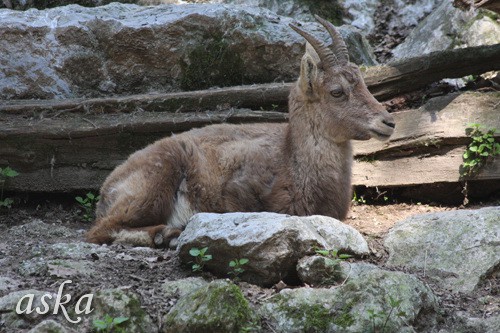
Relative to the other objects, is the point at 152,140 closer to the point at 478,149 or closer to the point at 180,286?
the point at 180,286

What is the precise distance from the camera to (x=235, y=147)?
292 inches

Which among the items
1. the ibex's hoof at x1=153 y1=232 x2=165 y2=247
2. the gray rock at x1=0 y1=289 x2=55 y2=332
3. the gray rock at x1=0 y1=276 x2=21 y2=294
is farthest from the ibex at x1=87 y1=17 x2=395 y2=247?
the gray rock at x1=0 y1=289 x2=55 y2=332

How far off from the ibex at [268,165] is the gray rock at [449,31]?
3.32m

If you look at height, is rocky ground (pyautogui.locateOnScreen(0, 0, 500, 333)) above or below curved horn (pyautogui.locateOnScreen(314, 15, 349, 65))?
below

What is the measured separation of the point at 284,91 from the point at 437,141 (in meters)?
1.84

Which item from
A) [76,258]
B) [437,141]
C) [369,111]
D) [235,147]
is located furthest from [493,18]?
[76,258]

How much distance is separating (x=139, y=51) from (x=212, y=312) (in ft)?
16.8

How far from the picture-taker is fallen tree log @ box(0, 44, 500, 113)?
26.7 feet

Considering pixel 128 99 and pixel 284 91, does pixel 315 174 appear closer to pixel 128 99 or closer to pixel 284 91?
pixel 284 91

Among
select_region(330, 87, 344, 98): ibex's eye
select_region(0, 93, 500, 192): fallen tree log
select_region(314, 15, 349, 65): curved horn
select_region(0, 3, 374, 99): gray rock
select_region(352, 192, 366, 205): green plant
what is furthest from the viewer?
select_region(0, 3, 374, 99): gray rock

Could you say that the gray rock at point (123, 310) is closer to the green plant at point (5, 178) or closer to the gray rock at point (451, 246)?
the gray rock at point (451, 246)

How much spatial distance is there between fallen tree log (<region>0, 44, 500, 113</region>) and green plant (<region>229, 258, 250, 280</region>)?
3409 mm

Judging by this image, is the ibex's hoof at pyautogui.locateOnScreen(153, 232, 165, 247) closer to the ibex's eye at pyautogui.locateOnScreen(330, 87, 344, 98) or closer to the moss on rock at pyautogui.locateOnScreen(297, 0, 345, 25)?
the ibex's eye at pyautogui.locateOnScreen(330, 87, 344, 98)

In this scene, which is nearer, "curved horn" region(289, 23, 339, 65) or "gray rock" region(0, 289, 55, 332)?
"gray rock" region(0, 289, 55, 332)
